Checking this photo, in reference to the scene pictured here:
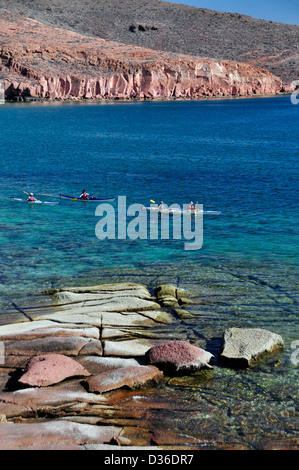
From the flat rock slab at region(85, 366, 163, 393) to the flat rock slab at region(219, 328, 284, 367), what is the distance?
2.58m

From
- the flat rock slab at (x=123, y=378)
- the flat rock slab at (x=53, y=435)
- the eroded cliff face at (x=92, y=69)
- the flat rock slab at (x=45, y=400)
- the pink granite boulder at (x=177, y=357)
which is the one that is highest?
the eroded cliff face at (x=92, y=69)

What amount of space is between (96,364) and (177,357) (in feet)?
8.32

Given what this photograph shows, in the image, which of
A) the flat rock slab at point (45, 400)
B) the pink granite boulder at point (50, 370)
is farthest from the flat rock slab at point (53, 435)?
the pink granite boulder at point (50, 370)

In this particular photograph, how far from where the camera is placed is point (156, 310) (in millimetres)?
21688

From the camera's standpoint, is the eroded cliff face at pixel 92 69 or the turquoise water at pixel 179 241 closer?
the turquoise water at pixel 179 241

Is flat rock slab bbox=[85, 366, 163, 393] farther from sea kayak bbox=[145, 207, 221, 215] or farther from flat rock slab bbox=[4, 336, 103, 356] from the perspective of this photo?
sea kayak bbox=[145, 207, 221, 215]

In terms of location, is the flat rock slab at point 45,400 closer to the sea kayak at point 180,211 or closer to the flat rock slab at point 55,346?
the flat rock slab at point 55,346

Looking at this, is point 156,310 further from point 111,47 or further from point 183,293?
point 111,47

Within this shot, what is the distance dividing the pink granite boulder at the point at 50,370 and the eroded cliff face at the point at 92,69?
460ft

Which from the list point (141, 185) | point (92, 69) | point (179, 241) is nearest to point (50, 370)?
point (179, 241)

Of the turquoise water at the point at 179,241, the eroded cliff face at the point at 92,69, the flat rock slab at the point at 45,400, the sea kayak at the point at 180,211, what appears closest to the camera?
the flat rock slab at the point at 45,400

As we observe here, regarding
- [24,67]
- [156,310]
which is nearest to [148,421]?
[156,310]

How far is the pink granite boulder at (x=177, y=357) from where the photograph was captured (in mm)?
16766

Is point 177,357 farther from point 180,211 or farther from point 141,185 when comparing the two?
point 141,185
